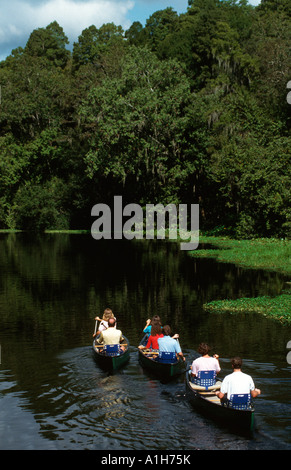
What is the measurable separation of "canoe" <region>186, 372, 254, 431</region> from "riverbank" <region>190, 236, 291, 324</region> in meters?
9.92

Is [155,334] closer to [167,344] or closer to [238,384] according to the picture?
[167,344]

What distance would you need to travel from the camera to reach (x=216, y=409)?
13.6m

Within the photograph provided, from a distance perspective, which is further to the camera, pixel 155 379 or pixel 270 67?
pixel 270 67

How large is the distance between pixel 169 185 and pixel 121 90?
1312 centimetres

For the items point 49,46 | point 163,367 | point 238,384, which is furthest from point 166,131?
point 49,46

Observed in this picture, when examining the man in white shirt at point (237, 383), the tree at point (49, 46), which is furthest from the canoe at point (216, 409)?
the tree at point (49, 46)

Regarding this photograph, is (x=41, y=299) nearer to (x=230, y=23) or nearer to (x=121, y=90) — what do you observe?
(x=121, y=90)

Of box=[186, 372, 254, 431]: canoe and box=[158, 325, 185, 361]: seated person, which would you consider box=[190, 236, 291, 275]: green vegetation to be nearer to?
box=[158, 325, 185, 361]: seated person

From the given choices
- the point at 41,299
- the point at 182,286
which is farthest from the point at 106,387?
the point at 182,286

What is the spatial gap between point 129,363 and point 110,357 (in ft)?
4.27

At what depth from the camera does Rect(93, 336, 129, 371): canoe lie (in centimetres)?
1795

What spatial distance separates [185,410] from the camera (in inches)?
576

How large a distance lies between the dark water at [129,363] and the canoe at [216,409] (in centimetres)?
22
